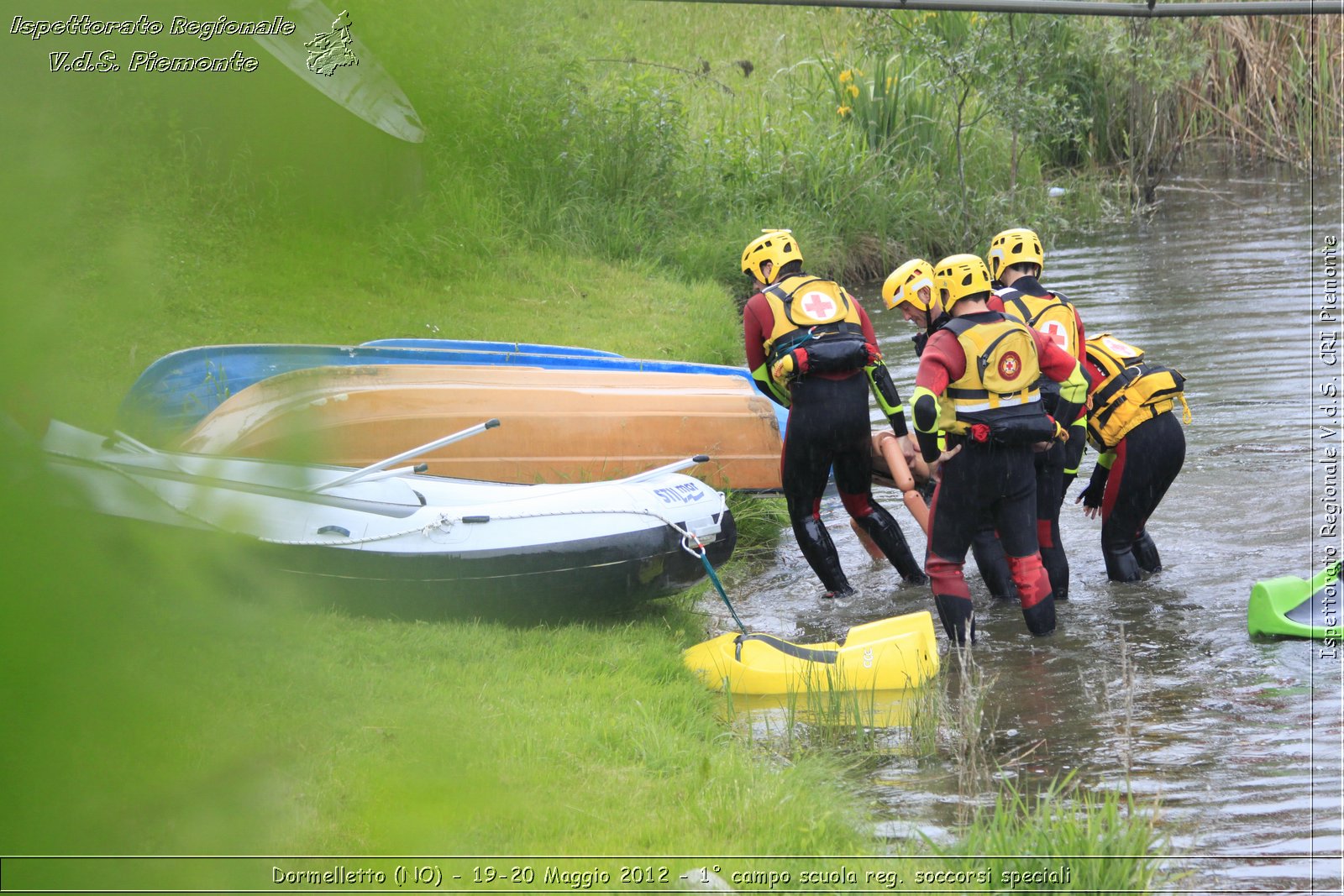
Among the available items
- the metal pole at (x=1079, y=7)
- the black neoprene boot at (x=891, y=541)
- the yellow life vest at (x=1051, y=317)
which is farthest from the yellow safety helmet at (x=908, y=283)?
the metal pole at (x=1079, y=7)

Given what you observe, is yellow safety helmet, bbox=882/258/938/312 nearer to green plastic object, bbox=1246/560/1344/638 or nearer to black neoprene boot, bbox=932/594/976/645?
black neoprene boot, bbox=932/594/976/645

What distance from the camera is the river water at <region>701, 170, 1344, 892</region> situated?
4488mm

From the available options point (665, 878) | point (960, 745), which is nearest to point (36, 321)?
point (665, 878)

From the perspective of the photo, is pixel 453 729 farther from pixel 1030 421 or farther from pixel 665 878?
pixel 1030 421

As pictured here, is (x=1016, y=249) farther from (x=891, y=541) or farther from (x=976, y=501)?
(x=891, y=541)

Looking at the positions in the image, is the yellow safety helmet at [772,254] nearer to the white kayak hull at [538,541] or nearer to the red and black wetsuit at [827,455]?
the red and black wetsuit at [827,455]

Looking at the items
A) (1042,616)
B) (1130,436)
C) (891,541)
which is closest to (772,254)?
(891,541)

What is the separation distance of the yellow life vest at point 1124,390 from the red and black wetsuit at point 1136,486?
4 centimetres

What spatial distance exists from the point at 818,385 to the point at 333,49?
6445 millimetres

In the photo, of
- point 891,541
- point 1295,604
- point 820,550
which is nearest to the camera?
point 1295,604

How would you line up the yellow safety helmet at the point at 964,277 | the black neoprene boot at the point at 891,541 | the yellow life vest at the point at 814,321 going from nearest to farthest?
1. the yellow safety helmet at the point at 964,277
2. the yellow life vest at the point at 814,321
3. the black neoprene boot at the point at 891,541

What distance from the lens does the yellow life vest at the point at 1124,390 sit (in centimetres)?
682

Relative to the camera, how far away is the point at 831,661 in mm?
5879

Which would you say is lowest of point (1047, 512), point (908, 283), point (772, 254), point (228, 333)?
point (1047, 512)
